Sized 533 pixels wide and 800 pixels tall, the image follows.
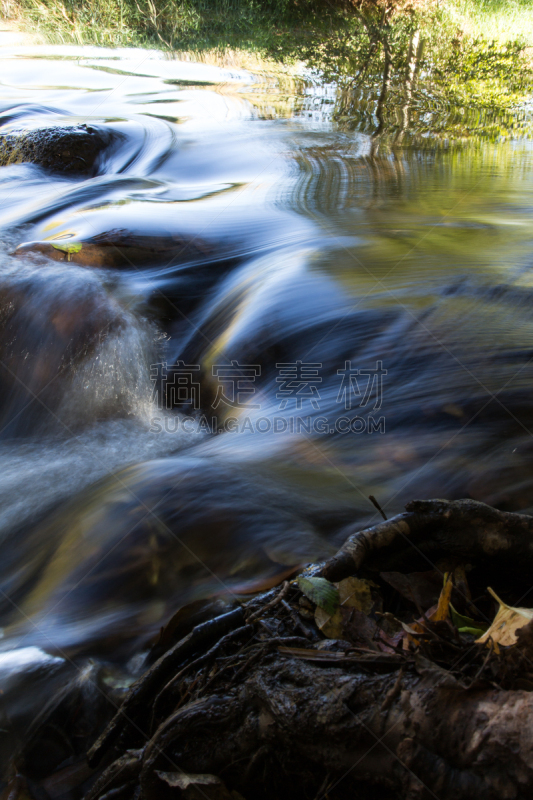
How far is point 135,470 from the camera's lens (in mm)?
2486

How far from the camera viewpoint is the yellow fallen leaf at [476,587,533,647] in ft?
3.52

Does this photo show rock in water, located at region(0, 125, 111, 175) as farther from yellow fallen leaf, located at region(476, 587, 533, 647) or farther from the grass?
yellow fallen leaf, located at region(476, 587, 533, 647)

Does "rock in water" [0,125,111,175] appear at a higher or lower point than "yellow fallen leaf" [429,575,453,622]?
higher

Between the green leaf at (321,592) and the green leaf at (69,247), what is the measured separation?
393 cm

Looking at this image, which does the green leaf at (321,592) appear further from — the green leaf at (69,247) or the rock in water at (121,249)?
the green leaf at (69,247)

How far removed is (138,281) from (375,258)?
1.82 metres

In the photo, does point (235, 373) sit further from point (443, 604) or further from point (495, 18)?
point (495, 18)

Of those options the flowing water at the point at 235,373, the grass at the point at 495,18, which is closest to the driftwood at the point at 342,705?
the flowing water at the point at 235,373

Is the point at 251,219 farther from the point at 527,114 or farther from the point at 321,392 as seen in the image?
the point at 527,114

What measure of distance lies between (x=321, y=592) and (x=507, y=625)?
0.43m

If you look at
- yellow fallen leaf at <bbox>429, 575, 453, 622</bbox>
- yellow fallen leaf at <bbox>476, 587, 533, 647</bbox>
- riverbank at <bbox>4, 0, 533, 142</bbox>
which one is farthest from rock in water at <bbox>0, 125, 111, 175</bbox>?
yellow fallen leaf at <bbox>476, 587, 533, 647</bbox>

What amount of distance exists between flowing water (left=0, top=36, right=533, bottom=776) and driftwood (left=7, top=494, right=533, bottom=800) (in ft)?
0.94

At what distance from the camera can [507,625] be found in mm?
1120

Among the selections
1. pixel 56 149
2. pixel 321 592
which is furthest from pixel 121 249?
pixel 56 149
